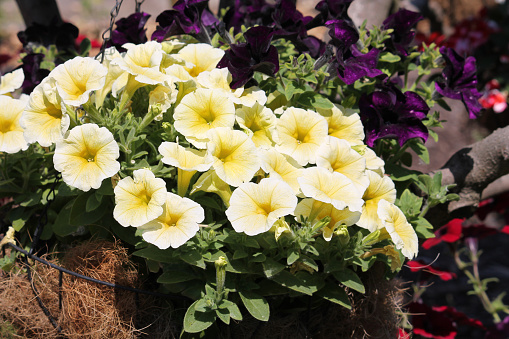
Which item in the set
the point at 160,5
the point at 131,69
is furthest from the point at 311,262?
the point at 160,5

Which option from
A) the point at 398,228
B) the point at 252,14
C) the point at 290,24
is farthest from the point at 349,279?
the point at 252,14

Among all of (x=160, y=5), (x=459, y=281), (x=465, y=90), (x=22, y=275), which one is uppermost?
(x=465, y=90)

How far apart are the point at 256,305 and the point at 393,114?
2.42 feet

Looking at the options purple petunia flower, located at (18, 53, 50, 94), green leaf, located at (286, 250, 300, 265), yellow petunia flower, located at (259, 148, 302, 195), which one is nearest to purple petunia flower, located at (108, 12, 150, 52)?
purple petunia flower, located at (18, 53, 50, 94)

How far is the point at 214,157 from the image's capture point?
4.35 feet

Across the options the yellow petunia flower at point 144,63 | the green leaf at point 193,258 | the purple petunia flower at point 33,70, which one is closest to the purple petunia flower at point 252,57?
the yellow petunia flower at point 144,63

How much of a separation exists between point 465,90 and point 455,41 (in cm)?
242

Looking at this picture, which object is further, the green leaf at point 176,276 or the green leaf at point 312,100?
the green leaf at point 312,100

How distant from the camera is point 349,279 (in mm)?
1374

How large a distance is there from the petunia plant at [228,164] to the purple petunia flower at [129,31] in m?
0.20

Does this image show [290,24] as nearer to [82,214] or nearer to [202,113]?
[202,113]

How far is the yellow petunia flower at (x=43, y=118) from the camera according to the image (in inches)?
53.9

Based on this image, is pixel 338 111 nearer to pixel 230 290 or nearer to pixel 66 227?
pixel 230 290

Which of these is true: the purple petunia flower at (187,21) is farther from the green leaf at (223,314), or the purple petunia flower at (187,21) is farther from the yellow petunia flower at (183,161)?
the green leaf at (223,314)
